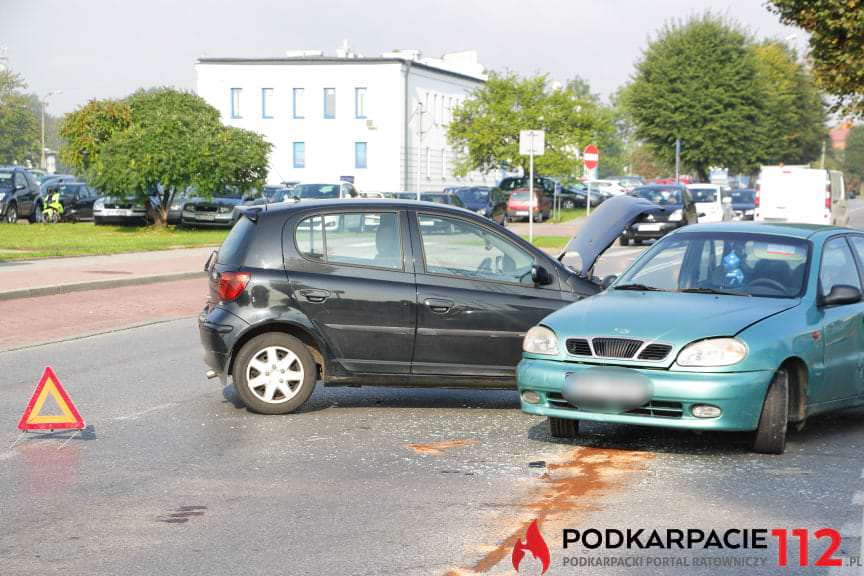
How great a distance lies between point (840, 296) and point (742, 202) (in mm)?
43358

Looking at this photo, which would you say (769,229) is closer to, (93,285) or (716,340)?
(716,340)

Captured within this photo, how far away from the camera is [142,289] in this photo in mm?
20969

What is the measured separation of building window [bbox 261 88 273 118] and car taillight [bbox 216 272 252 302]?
70028 mm

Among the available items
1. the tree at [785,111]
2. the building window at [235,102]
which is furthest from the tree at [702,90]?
the building window at [235,102]

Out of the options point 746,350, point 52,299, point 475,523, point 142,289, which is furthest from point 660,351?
point 142,289

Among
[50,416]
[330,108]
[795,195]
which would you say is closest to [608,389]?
[50,416]

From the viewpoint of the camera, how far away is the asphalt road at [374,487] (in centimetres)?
552

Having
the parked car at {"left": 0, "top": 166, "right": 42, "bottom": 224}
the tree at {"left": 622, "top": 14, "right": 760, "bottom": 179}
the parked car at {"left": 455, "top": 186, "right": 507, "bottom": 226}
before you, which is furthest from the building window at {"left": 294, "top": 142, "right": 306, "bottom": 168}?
the parked car at {"left": 0, "top": 166, "right": 42, "bottom": 224}

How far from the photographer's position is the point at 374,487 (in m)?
6.86

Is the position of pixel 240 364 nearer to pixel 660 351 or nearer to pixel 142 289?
pixel 660 351

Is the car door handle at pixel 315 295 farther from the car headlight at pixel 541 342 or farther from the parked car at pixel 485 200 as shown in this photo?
the parked car at pixel 485 200

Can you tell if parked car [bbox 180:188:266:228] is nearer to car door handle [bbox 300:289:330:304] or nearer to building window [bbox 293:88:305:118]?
car door handle [bbox 300:289:330:304]

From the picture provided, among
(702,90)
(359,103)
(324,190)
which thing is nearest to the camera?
(324,190)

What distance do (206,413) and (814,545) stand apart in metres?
4.97
